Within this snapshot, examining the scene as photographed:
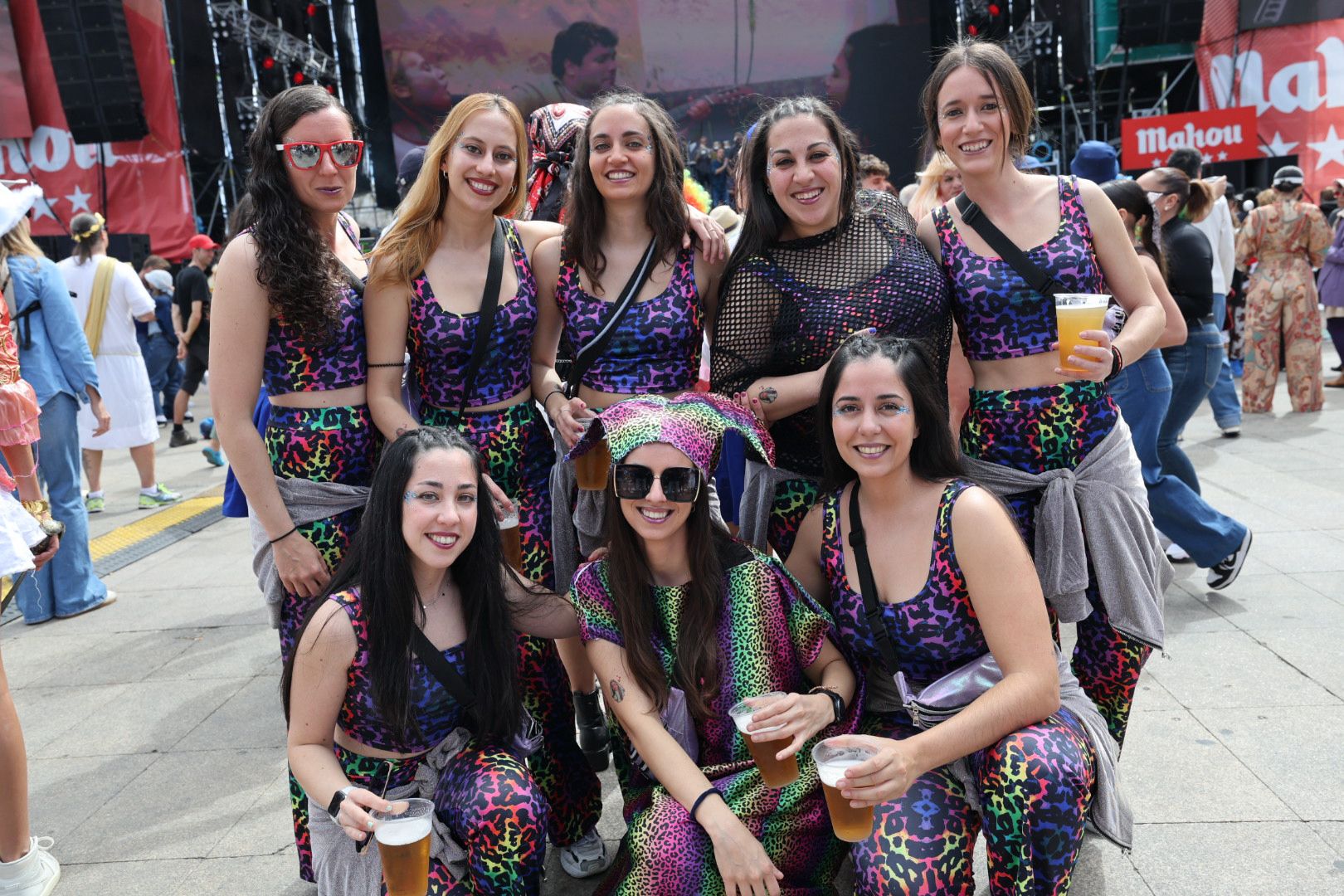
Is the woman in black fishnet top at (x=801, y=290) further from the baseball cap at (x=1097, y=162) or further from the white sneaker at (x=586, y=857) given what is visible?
the baseball cap at (x=1097, y=162)

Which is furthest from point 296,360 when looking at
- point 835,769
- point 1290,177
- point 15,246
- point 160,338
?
point 160,338

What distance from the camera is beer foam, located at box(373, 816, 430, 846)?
6.68 feet

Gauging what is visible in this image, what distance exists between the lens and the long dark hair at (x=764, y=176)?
9.37 ft

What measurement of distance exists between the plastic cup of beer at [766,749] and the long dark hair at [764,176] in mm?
1228

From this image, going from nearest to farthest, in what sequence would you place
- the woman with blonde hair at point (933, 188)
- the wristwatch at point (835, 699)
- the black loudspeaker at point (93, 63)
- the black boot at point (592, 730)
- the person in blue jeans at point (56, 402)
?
1. the wristwatch at point (835, 699)
2. the black boot at point (592, 730)
3. the woman with blonde hair at point (933, 188)
4. the person in blue jeans at point (56, 402)
5. the black loudspeaker at point (93, 63)

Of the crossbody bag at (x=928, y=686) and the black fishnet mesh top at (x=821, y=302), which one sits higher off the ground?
Answer: the black fishnet mesh top at (x=821, y=302)

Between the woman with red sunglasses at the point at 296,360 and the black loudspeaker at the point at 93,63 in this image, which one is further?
the black loudspeaker at the point at 93,63

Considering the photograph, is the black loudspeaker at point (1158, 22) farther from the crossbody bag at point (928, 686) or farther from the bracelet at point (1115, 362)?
the crossbody bag at point (928, 686)

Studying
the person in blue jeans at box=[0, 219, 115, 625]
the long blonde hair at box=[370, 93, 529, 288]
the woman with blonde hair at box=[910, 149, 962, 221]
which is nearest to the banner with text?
the woman with blonde hair at box=[910, 149, 962, 221]

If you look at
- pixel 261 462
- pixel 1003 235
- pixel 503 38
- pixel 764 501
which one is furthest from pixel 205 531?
pixel 503 38

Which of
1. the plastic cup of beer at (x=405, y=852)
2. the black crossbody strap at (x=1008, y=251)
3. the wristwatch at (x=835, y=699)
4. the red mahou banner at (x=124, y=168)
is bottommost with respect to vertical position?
the plastic cup of beer at (x=405, y=852)

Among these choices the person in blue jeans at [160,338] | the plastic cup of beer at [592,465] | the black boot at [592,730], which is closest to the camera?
the plastic cup of beer at [592,465]

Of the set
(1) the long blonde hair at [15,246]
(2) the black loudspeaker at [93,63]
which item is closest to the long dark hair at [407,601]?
(1) the long blonde hair at [15,246]

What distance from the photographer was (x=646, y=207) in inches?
118
